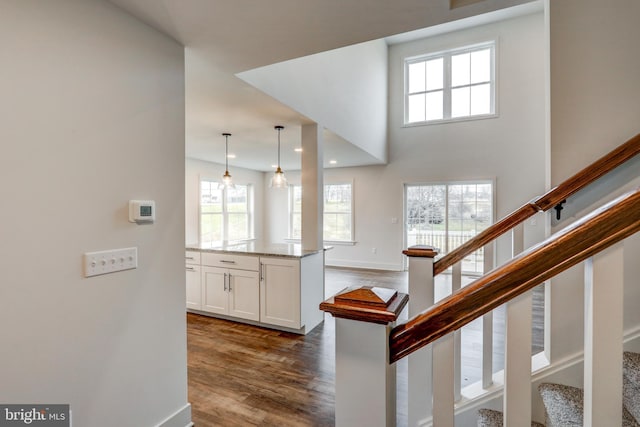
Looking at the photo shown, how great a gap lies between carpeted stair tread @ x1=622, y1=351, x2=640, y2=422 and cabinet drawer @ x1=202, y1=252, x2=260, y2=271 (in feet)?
9.67

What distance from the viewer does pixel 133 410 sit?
161cm

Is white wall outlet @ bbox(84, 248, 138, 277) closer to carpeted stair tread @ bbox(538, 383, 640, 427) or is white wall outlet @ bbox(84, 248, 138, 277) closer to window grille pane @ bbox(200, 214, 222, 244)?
carpeted stair tread @ bbox(538, 383, 640, 427)

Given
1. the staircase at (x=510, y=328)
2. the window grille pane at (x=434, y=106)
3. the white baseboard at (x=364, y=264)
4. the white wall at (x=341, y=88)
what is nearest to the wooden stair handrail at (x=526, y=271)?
the staircase at (x=510, y=328)

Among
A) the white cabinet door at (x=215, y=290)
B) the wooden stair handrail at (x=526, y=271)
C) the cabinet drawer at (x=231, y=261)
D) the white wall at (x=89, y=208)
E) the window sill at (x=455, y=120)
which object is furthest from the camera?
the window sill at (x=455, y=120)

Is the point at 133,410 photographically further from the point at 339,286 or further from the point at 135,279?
the point at 339,286

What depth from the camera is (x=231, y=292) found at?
3.62m

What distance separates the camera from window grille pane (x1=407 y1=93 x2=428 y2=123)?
667cm

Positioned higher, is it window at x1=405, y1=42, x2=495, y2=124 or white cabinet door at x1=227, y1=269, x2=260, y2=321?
window at x1=405, y1=42, x2=495, y2=124

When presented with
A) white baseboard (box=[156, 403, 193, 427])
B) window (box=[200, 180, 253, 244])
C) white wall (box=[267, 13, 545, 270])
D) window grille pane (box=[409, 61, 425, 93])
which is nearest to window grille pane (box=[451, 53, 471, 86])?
white wall (box=[267, 13, 545, 270])

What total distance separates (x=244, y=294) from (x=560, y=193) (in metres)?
3.10

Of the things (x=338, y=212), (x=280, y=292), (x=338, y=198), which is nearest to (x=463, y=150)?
(x=338, y=198)

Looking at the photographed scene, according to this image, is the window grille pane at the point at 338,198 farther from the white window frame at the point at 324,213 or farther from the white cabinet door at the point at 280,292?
the white cabinet door at the point at 280,292

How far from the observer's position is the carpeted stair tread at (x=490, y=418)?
139 centimetres

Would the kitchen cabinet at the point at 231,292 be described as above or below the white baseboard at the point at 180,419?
above
